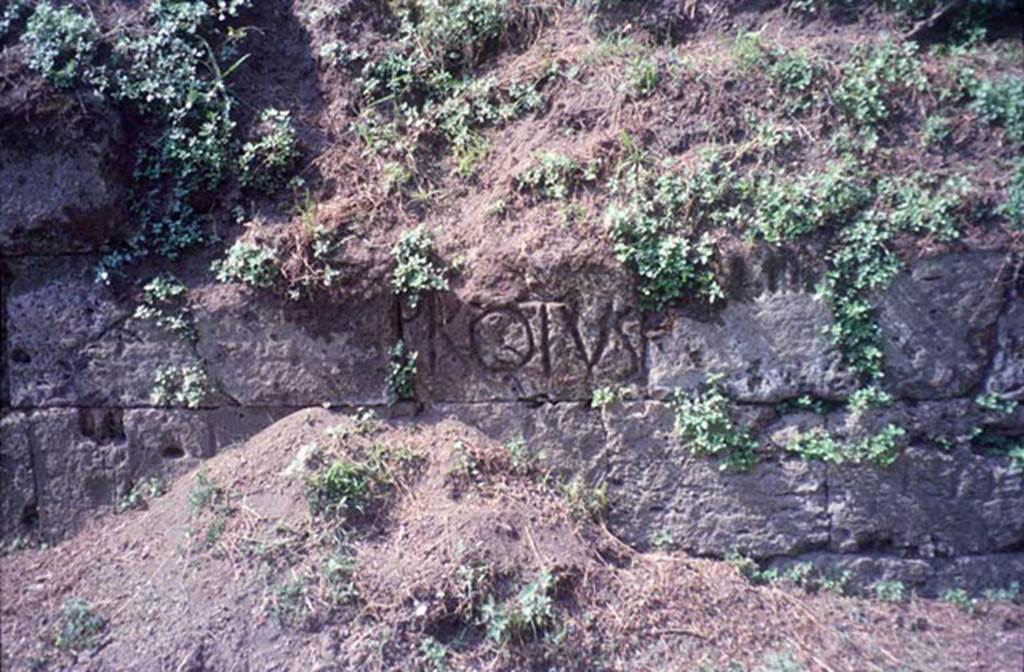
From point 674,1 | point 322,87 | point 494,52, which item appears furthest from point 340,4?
point 674,1

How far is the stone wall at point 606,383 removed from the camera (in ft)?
13.6

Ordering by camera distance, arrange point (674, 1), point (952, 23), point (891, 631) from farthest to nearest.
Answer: point (674, 1) → point (952, 23) → point (891, 631)

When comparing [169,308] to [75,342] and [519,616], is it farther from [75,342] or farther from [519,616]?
[519,616]

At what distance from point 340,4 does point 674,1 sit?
193 cm

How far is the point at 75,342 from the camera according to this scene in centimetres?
456

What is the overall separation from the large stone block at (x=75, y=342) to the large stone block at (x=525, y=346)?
1287 millimetres

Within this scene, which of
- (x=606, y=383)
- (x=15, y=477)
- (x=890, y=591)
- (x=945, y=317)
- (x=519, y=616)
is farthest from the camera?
(x=15, y=477)

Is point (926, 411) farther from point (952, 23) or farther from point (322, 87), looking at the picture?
point (322, 87)

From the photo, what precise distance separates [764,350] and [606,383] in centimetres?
78

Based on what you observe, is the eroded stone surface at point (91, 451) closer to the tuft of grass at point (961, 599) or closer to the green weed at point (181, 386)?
the green weed at point (181, 386)

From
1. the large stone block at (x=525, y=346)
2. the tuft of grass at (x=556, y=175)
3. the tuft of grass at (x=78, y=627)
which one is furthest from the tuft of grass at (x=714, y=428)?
the tuft of grass at (x=78, y=627)

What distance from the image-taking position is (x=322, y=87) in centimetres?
493

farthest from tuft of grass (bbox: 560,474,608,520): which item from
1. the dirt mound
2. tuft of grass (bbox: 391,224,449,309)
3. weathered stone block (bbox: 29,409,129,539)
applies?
weathered stone block (bbox: 29,409,129,539)

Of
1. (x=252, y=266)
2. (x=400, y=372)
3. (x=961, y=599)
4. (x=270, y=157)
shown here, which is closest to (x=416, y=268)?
(x=400, y=372)
